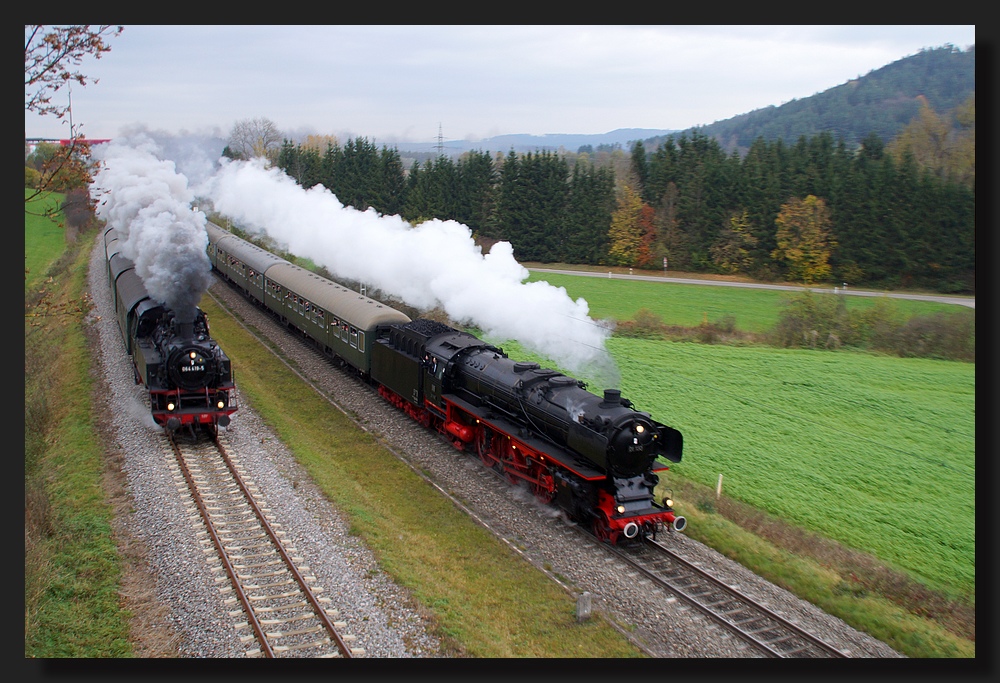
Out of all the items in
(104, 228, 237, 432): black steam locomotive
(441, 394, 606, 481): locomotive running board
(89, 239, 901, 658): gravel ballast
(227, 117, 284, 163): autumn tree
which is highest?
(227, 117, 284, 163): autumn tree

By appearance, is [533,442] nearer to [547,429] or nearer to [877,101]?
[547,429]

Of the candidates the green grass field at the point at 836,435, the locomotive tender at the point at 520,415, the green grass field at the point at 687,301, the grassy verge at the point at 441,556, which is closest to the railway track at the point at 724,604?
the locomotive tender at the point at 520,415

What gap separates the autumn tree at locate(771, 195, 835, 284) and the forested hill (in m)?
7.64

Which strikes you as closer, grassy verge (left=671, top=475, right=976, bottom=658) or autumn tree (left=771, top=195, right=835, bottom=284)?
grassy verge (left=671, top=475, right=976, bottom=658)

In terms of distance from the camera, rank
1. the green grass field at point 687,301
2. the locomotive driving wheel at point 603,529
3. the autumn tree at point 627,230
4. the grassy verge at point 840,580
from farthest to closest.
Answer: the autumn tree at point 627,230, the green grass field at point 687,301, the locomotive driving wheel at point 603,529, the grassy verge at point 840,580

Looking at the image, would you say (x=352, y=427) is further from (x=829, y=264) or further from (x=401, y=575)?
(x=829, y=264)

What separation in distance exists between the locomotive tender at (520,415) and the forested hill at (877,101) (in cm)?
4271

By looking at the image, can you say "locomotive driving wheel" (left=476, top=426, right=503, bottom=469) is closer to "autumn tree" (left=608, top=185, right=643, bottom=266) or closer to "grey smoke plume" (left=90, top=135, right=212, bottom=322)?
"grey smoke plume" (left=90, top=135, right=212, bottom=322)

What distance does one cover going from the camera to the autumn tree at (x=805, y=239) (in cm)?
4959

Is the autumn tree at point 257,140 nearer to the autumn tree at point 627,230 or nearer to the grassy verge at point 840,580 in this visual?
the autumn tree at point 627,230

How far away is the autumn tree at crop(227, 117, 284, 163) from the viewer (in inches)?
2765

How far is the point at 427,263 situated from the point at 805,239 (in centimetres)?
3474

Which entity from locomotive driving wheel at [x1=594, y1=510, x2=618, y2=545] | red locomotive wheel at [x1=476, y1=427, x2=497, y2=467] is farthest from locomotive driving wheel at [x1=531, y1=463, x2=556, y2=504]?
red locomotive wheel at [x1=476, y1=427, x2=497, y2=467]

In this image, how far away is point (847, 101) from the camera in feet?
310
